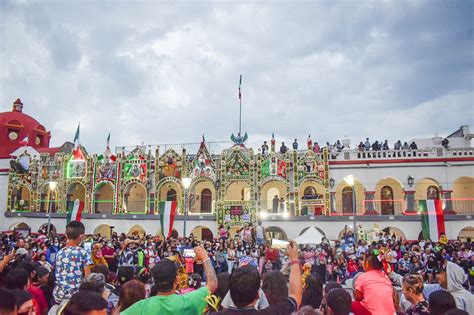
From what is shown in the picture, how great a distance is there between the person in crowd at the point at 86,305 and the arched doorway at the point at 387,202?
29555 mm

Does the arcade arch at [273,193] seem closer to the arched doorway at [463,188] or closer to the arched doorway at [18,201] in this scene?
the arched doorway at [463,188]

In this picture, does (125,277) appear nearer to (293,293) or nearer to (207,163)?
(293,293)

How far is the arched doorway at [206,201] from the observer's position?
115ft

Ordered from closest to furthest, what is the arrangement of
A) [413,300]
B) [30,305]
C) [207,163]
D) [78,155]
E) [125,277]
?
[30,305], [413,300], [125,277], [207,163], [78,155]

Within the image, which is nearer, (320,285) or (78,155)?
(320,285)

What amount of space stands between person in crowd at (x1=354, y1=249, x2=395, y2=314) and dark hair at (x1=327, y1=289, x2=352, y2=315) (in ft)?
2.77

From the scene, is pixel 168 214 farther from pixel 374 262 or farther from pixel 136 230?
pixel 374 262

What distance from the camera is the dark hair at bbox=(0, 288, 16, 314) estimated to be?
356cm

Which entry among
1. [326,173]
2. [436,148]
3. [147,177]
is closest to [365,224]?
[326,173]

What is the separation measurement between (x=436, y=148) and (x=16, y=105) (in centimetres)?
4212

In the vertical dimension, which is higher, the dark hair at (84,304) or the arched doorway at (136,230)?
the dark hair at (84,304)

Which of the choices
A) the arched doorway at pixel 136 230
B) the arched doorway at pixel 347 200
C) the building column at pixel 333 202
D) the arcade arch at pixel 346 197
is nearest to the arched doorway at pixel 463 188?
the arcade arch at pixel 346 197

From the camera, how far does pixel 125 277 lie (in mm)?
6402

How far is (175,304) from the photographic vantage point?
3.52 meters
